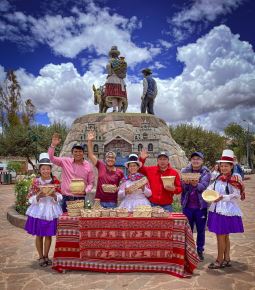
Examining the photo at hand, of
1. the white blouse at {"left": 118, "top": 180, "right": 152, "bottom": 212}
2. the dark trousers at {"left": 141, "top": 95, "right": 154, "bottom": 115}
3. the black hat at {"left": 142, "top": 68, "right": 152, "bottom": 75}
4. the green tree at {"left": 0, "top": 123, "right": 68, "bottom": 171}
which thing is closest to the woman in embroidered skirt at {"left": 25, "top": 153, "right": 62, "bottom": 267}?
the white blouse at {"left": 118, "top": 180, "right": 152, "bottom": 212}

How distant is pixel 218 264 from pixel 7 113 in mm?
44645

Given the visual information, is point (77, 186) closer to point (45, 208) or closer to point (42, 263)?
point (45, 208)

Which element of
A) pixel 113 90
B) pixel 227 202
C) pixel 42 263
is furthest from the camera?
pixel 113 90

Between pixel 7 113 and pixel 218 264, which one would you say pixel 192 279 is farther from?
pixel 7 113

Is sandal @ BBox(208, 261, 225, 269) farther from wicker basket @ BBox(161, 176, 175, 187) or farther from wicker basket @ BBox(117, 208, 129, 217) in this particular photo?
wicker basket @ BBox(117, 208, 129, 217)

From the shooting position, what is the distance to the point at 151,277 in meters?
5.05

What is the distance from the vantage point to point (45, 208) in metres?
5.56

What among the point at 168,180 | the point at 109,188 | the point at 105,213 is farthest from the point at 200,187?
the point at 105,213

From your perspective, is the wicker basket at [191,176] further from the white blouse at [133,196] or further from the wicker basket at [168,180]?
the white blouse at [133,196]

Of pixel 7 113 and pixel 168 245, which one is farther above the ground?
pixel 7 113

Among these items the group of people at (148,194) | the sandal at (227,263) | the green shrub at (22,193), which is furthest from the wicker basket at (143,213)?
the green shrub at (22,193)

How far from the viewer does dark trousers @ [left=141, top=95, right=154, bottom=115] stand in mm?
14703

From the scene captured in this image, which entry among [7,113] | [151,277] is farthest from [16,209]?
[7,113]

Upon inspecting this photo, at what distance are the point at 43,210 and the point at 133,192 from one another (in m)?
1.55
